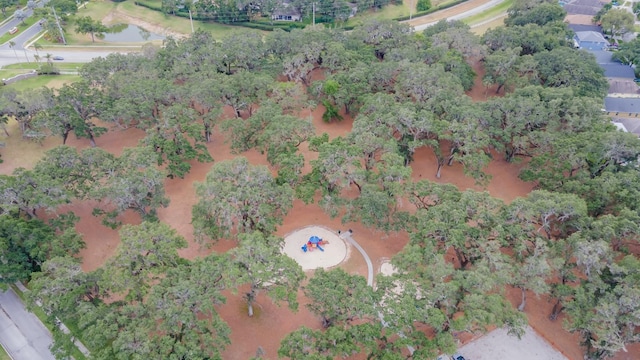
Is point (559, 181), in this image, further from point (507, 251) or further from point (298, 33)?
point (298, 33)

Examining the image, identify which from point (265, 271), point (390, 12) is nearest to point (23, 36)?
point (390, 12)

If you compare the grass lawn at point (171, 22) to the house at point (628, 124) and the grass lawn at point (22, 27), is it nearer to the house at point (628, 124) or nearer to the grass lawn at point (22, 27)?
the grass lawn at point (22, 27)

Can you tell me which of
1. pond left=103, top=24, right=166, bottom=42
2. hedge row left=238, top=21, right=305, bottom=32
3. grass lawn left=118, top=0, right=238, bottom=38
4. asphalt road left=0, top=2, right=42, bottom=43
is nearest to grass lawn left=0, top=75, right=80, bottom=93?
pond left=103, top=24, right=166, bottom=42

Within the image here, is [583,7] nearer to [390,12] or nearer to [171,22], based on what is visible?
[390,12]

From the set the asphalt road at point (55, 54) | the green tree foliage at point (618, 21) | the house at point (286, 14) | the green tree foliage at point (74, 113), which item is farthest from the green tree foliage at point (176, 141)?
the green tree foliage at point (618, 21)

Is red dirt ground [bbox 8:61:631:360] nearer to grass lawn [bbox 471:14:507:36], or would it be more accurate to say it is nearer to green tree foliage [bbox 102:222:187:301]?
green tree foliage [bbox 102:222:187:301]
